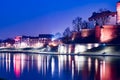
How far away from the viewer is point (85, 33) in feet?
215

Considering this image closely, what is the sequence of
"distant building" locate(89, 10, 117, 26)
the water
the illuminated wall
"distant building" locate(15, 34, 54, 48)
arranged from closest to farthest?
the water
the illuminated wall
"distant building" locate(89, 10, 117, 26)
"distant building" locate(15, 34, 54, 48)

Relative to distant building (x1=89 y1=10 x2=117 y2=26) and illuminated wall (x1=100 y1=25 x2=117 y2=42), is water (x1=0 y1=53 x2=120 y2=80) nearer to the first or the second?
illuminated wall (x1=100 y1=25 x2=117 y2=42)

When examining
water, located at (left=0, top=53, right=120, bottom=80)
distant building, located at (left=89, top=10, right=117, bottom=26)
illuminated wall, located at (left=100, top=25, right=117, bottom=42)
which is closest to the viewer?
water, located at (left=0, top=53, right=120, bottom=80)

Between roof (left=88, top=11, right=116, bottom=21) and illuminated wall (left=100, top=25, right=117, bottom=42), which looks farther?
roof (left=88, top=11, right=116, bottom=21)

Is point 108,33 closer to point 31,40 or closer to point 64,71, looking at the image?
point 64,71

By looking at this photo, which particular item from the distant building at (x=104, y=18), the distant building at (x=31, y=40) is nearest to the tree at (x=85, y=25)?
the distant building at (x=104, y=18)

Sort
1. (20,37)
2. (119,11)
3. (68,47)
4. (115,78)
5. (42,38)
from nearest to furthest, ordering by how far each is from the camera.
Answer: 1. (115,78)
2. (119,11)
3. (68,47)
4. (42,38)
5. (20,37)

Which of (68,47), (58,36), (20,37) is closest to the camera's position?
(68,47)

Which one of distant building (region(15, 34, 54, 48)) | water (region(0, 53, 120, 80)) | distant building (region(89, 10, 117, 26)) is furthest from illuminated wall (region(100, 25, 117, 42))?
distant building (region(15, 34, 54, 48))

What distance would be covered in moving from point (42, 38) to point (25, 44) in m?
6.65

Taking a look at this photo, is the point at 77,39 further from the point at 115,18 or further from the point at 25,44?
the point at 25,44

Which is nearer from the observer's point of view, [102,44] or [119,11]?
[102,44]

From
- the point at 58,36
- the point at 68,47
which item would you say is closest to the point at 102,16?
the point at 68,47

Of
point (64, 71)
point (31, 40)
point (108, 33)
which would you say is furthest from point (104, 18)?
point (31, 40)
